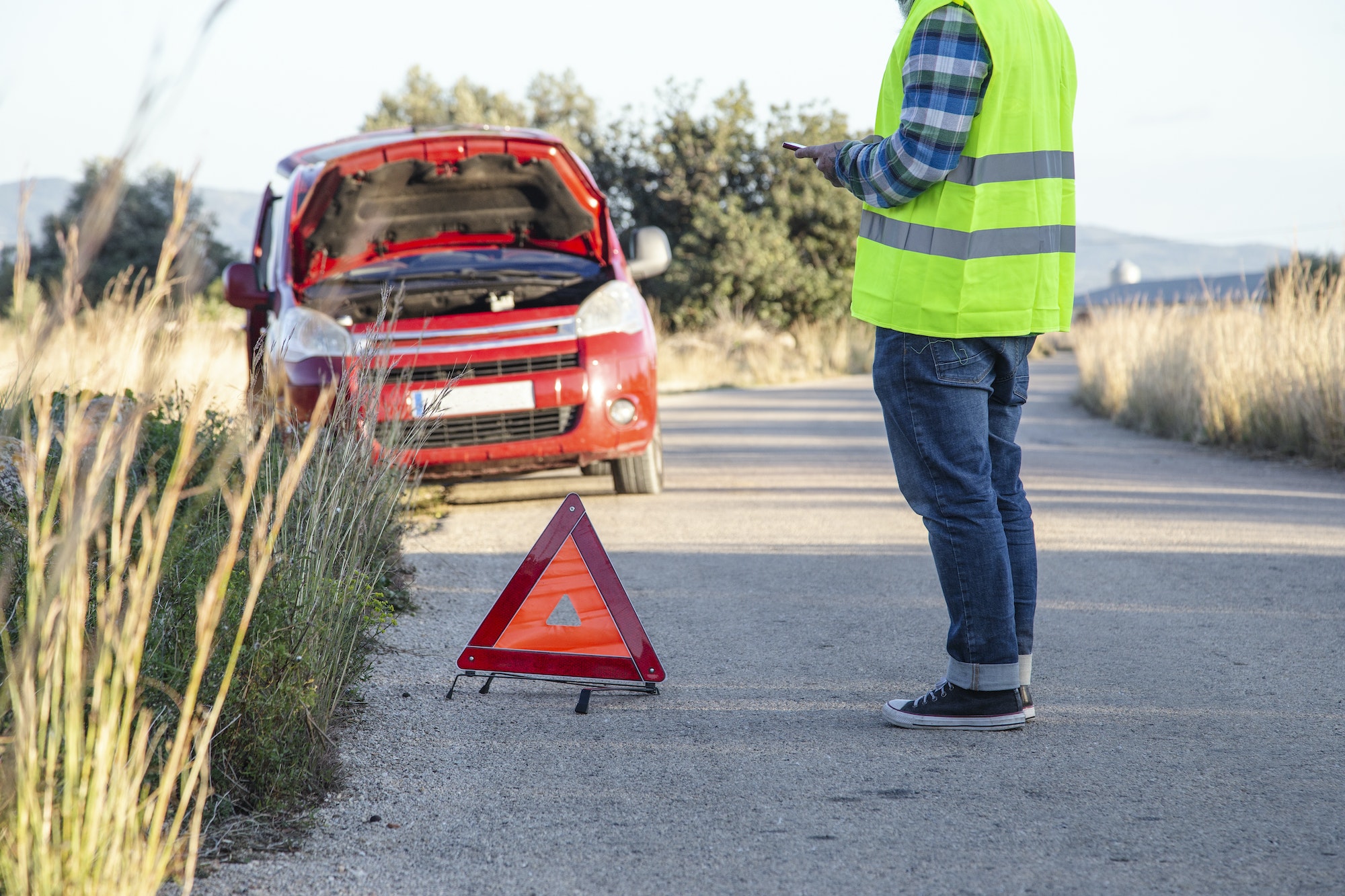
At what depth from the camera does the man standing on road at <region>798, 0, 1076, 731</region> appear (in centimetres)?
284

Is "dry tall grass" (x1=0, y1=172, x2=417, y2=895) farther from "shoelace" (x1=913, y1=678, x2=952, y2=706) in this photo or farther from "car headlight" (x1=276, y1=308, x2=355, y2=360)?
"car headlight" (x1=276, y1=308, x2=355, y2=360)

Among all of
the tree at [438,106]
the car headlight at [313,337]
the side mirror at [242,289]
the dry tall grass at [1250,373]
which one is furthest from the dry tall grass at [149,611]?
the tree at [438,106]

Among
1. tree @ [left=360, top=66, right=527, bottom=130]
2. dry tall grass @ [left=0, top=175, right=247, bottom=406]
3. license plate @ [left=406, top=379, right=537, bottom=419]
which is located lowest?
license plate @ [left=406, top=379, right=537, bottom=419]

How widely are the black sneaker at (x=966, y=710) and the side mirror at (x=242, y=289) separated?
4693 millimetres

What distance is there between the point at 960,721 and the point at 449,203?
16.7ft

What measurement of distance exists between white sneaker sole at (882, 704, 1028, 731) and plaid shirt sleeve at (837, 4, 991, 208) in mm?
1350

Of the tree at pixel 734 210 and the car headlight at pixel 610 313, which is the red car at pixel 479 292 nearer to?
the car headlight at pixel 610 313

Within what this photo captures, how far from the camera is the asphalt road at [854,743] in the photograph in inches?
88.0

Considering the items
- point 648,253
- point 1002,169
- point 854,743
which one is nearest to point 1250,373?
point 648,253

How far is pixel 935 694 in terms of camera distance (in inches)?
120

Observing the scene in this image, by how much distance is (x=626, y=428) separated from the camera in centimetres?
614

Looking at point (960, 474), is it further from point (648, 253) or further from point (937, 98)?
point (648, 253)

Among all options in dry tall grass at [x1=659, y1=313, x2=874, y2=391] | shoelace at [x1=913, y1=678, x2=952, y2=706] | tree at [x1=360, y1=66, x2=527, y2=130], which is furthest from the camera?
tree at [x1=360, y1=66, x2=527, y2=130]

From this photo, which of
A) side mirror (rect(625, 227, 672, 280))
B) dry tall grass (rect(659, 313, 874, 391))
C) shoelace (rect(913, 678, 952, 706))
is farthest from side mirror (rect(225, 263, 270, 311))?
dry tall grass (rect(659, 313, 874, 391))
